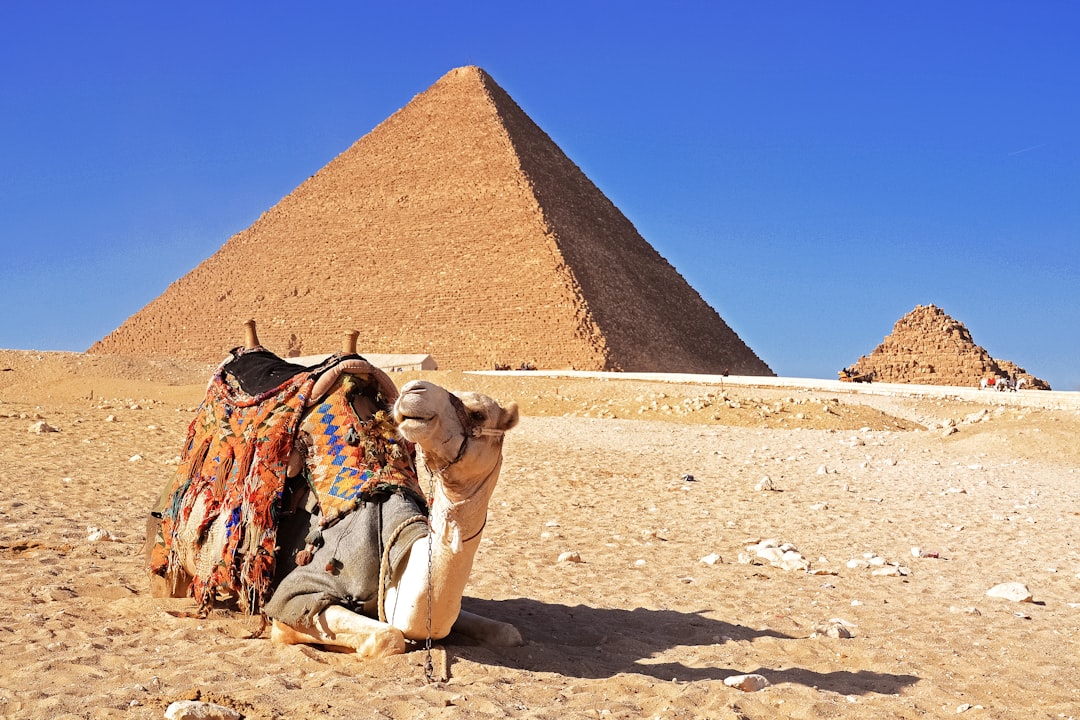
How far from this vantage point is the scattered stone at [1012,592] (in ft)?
14.2

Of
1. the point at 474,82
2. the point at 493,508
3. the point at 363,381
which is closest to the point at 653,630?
the point at 363,381

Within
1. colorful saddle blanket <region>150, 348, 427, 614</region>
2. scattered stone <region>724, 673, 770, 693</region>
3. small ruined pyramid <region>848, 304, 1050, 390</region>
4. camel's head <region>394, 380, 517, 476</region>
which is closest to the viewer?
camel's head <region>394, 380, 517, 476</region>

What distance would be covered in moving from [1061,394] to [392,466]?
20.3 meters

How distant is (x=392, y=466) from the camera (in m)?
3.56

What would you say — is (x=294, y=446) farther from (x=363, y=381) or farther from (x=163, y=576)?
(x=163, y=576)

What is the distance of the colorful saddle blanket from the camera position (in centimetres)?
349

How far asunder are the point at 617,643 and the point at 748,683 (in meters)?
0.65

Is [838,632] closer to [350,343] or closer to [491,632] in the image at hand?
[491,632]

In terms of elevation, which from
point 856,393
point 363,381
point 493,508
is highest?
point 856,393

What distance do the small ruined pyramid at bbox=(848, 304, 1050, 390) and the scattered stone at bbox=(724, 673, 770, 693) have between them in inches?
1444

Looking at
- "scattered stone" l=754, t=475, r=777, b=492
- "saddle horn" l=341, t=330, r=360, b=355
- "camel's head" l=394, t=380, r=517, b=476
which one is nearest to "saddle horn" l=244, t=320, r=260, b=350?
"saddle horn" l=341, t=330, r=360, b=355

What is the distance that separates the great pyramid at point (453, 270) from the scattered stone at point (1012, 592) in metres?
43.9

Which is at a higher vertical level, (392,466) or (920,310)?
(920,310)

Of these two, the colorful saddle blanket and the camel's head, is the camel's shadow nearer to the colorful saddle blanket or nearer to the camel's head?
the colorful saddle blanket
